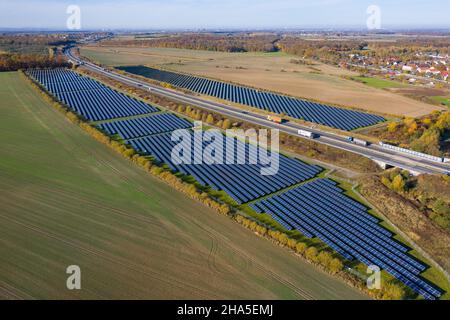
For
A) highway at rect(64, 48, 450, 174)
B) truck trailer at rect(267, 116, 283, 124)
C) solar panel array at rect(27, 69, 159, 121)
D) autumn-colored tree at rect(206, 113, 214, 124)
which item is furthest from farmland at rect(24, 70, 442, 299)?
solar panel array at rect(27, 69, 159, 121)

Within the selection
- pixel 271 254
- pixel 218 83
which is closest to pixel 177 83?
pixel 218 83

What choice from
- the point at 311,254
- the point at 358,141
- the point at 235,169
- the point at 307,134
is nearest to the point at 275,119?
the point at 307,134

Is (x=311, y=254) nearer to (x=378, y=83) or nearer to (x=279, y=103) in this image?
(x=279, y=103)

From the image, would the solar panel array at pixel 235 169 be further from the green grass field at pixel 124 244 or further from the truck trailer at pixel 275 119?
the truck trailer at pixel 275 119

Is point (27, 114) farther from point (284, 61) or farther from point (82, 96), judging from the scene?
point (284, 61)
